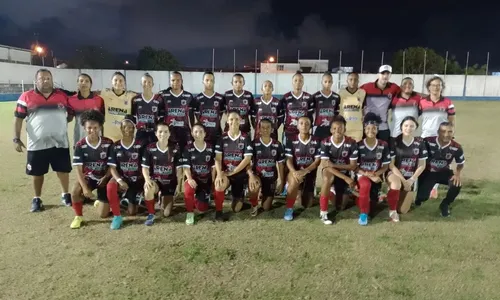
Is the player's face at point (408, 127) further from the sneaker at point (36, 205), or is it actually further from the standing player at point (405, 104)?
the sneaker at point (36, 205)

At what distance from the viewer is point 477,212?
4.63 m

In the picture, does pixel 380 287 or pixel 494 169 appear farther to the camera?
pixel 494 169

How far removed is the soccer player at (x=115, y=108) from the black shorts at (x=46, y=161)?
58 cm

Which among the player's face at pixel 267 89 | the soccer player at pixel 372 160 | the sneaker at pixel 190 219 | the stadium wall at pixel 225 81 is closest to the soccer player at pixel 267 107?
the player's face at pixel 267 89

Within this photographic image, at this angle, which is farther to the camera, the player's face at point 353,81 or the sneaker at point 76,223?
the player's face at point 353,81

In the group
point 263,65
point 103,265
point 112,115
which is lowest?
point 103,265

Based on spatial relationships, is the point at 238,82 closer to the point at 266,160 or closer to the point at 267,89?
the point at 267,89

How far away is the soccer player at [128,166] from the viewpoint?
4.34 m

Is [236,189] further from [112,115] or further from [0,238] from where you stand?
[0,238]

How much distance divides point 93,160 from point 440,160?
408cm

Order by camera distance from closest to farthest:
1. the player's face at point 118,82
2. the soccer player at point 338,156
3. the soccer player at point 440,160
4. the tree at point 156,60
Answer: the soccer player at point 338,156 < the soccer player at point 440,160 < the player's face at point 118,82 < the tree at point 156,60

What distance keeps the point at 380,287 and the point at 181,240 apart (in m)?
1.86

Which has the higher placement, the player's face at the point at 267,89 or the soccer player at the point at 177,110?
the player's face at the point at 267,89

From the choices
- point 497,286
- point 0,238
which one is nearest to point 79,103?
point 0,238
